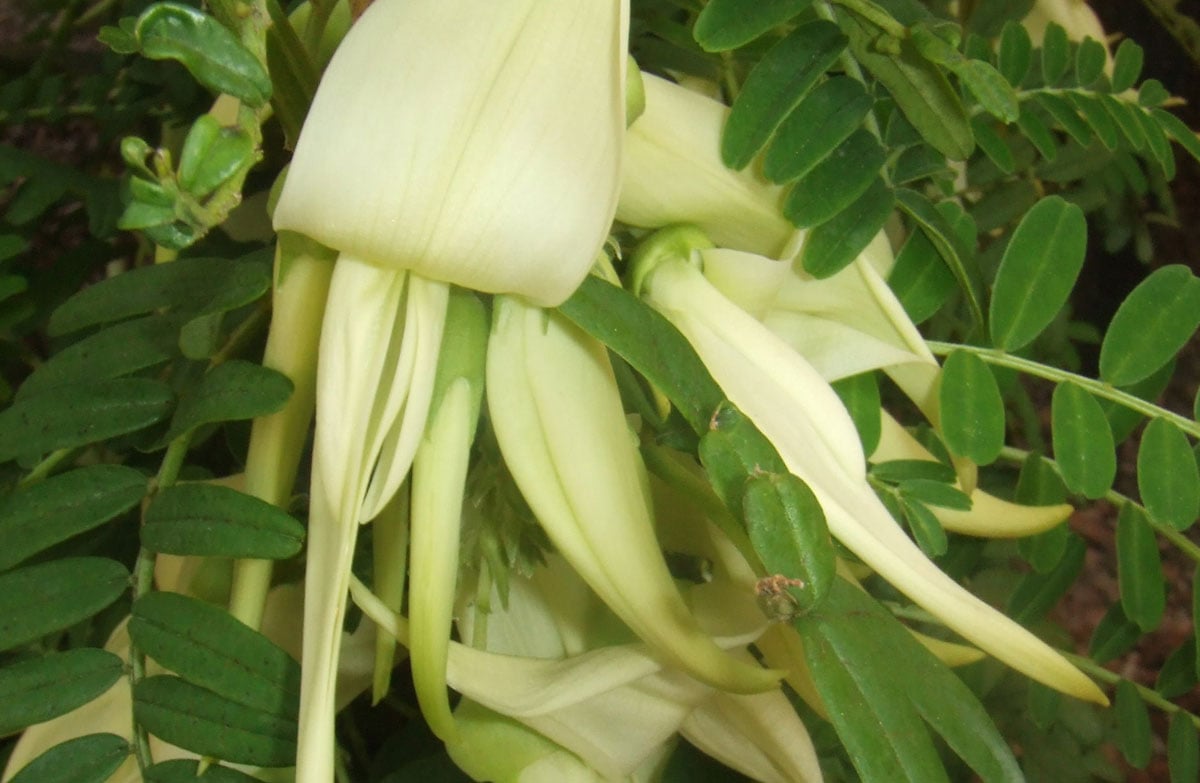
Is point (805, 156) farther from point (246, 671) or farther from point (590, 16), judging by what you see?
point (246, 671)

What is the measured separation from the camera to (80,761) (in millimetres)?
426

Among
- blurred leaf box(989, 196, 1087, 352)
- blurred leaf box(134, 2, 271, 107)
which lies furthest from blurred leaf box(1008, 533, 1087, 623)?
blurred leaf box(134, 2, 271, 107)

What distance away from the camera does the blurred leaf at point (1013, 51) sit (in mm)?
614

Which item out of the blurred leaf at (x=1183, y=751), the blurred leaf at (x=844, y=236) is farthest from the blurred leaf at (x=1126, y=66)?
the blurred leaf at (x=1183, y=751)

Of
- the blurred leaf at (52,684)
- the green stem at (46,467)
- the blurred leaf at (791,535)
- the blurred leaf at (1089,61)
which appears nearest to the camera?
the blurred leaf at (791,535)

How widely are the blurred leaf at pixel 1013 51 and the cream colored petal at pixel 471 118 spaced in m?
0.36

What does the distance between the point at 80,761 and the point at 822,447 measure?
0.28m

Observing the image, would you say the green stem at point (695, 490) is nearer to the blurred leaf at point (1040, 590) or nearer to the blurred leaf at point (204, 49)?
the blurred leaf at point (204, 49)

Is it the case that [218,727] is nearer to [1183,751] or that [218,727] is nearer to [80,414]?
[80,414]

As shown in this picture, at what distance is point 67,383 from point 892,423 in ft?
1.13

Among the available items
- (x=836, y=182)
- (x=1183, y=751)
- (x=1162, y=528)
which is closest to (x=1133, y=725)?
(x=1183, y=751)

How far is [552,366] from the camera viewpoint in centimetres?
38

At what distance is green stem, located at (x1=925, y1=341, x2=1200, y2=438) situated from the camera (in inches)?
21.0

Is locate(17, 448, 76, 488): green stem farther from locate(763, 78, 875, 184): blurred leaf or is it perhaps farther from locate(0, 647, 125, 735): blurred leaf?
locate(763, 78, 875, 184): blurred leaf
